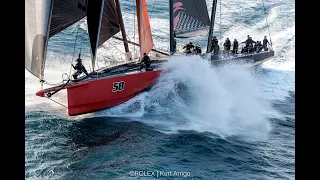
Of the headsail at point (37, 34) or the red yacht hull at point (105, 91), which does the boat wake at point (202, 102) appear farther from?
the headsail at point (37, 34)

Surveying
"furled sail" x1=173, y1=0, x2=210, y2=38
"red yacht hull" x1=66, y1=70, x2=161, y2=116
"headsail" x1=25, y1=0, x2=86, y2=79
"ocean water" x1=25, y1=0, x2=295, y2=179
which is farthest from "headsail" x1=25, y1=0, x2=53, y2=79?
"furled sail" x1=173, y1=0, x2=210, y2=38

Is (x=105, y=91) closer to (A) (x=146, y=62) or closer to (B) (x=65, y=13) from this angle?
(A) (x=146, y=62)

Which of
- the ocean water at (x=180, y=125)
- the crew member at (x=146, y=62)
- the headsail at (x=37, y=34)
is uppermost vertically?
the headsail at (x=37, y=34)

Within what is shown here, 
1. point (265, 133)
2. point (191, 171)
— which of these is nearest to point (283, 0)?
point (265, 133)

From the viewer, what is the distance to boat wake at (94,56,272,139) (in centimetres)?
904

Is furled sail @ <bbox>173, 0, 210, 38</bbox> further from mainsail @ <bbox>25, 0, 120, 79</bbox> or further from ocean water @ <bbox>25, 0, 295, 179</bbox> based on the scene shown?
mainsail @ <bbox>25, 0, 120, 79</bbox>

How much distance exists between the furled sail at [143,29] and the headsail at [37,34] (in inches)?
93.4

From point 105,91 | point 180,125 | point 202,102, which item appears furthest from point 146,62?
point 180,125

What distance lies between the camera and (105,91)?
380 inches

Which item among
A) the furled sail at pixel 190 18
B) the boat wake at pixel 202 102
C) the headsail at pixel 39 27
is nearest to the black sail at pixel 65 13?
the headsail at pixel 39 27

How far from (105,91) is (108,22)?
2.35 meters

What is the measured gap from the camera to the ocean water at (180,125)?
7.25 m

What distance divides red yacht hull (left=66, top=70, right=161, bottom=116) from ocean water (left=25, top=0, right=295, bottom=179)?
0.57 feet
